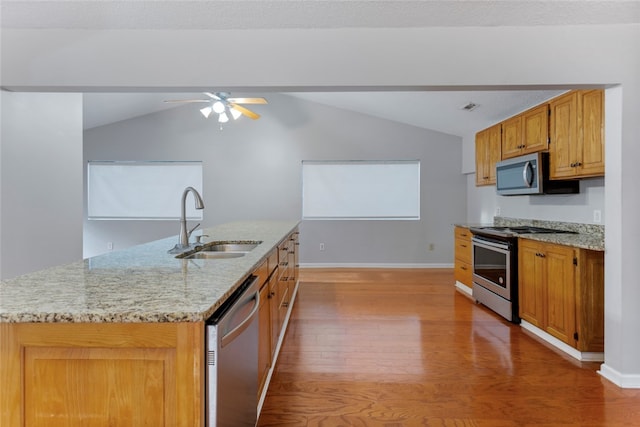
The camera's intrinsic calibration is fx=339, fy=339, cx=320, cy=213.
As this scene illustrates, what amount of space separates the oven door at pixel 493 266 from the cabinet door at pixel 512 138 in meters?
1.03

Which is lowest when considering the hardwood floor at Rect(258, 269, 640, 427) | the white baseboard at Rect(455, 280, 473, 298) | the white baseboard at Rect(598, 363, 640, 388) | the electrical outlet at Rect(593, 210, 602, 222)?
the hardwood floor at Rect(258, 269, 640, 427)

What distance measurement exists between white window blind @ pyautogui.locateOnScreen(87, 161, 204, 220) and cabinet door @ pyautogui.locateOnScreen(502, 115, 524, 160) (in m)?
4.87

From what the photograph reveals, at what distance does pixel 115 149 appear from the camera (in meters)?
6.14

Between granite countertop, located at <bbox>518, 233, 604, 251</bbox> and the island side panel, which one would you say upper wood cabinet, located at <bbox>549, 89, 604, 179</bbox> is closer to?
granite countertop, located at <bbox>518, 233, 604, 251</bbox>

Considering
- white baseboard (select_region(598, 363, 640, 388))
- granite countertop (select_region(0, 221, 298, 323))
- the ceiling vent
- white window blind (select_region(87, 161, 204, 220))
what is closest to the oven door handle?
white baseboard (select_region(598, 363, 640, 388))

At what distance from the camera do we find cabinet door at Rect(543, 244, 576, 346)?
2.48 metres

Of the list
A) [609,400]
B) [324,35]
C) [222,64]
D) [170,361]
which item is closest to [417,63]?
[324,35]

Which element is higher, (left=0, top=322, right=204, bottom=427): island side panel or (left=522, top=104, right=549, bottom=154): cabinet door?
(left=522, top=104, right=549, bottom=154): cabinet door

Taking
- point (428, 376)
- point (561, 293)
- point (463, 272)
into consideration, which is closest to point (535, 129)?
point (561, 293)

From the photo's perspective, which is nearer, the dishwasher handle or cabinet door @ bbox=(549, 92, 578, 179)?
the dishwasher handle

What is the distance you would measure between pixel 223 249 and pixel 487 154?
3556mm

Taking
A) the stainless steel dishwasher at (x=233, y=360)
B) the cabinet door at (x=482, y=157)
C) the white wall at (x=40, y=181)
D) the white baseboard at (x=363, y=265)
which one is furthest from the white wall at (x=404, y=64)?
the white baseboard at (x=363, y=265)

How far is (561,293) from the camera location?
258cm

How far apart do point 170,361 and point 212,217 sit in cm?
544
